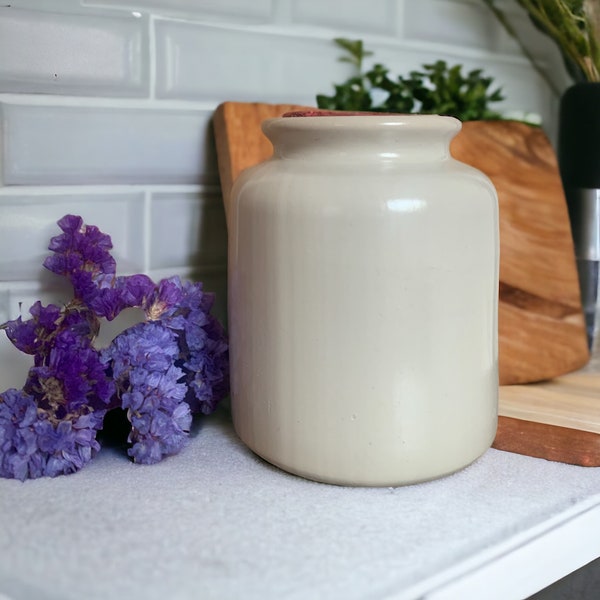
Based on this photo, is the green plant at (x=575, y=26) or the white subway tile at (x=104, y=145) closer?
the white subway tile at (x=104, y=145)

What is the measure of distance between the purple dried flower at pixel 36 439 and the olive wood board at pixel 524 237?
0.26m

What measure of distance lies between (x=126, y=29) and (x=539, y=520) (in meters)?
0.52

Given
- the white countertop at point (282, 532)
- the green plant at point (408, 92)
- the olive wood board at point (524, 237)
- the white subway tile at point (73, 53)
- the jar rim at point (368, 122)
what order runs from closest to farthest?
the white countertop at point (282, 532), the jar rim at point (368, 122), the white subway tile at point (73, 53), the olive wood board at point (524, 237), the green plant at point (408, 92)

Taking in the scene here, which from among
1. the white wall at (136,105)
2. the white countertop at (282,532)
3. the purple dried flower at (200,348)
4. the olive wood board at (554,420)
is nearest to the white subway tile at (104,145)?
the white wall at (136,105)

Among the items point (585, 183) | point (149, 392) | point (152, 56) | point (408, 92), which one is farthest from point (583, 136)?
point (149, 392)

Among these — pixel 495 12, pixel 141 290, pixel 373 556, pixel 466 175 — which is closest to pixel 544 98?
pixel 495 12

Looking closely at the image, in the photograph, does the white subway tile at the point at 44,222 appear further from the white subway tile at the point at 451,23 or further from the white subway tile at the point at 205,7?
the white subway tile at the point at 451,23

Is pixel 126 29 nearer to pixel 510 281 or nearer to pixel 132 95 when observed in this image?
pixel 132 95

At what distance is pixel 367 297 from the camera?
533mm

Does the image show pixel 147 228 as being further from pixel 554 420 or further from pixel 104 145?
pixel 554 420

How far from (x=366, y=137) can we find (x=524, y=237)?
0.36 metres

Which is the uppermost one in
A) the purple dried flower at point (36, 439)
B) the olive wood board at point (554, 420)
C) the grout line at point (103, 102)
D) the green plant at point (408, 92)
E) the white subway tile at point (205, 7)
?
the white subway tile at point (205, 7)

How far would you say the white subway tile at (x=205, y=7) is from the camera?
2.29 feet

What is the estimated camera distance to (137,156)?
72 cm
